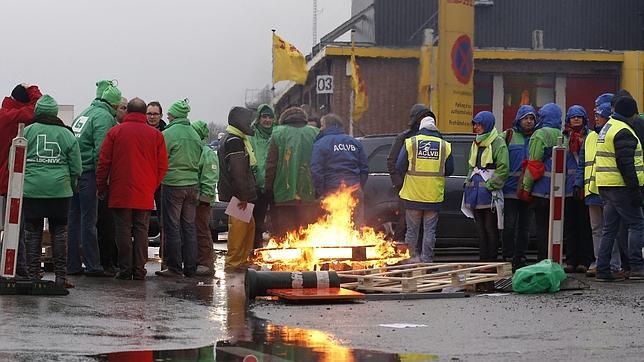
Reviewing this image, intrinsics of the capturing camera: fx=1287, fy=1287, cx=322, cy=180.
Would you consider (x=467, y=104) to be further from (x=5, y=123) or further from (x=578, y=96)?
(x=5, y=123)

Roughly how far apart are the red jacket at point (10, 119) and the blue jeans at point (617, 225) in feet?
19.9

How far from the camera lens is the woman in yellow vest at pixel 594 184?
14117 mm

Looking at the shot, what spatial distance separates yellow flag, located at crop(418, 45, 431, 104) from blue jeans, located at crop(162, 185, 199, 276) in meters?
26.0

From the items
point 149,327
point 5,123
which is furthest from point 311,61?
point 149,327

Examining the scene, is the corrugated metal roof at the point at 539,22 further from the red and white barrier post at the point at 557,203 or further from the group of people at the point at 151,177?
the red and white barrier post at the point at 557,203

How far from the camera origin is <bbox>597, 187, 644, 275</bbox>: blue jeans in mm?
13570

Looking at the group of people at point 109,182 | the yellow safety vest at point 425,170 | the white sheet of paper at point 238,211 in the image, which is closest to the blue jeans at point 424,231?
the yellow safety vest at point 425,170

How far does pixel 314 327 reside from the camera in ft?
31.0

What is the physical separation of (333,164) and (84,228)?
3.11 meters

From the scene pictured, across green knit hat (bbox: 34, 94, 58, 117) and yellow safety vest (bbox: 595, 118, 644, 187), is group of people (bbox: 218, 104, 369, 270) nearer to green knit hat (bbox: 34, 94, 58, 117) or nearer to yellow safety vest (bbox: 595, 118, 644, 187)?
yellow safety vest (bbox: 595, 118, 644, 187)

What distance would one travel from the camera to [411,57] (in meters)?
43.6

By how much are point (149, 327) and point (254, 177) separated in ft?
22.9

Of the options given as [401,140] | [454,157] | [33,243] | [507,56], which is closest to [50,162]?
[33,243]

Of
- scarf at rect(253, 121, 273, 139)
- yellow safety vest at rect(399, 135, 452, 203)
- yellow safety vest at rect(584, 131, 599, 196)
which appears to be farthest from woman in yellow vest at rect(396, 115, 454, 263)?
scarf at rect(253, 121, 273, 139)
